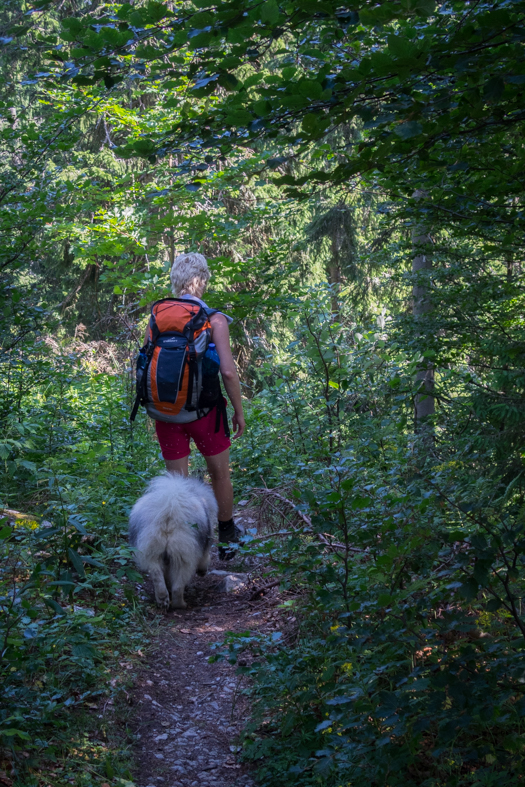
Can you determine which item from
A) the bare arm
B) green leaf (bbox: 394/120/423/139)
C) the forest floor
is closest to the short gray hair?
the bare arm

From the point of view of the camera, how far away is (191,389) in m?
4.51

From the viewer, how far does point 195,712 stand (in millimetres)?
3143

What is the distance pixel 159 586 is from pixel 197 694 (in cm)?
108

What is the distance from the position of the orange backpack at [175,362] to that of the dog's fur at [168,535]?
1.90ft

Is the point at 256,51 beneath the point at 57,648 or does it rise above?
above

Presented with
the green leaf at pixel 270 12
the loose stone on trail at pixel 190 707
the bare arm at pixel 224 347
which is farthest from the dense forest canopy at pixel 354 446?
the bare arm at pixel 224 347

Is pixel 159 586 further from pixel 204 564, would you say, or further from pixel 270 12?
pixel 270 12

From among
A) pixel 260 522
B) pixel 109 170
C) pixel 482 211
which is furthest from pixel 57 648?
pixel 109 170

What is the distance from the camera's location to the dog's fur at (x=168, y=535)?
420cm

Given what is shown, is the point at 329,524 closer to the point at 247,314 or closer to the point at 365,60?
the point at 365,60

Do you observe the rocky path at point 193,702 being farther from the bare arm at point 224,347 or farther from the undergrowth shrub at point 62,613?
the bare arm at point 224,347

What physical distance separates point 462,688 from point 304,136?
5.95ft

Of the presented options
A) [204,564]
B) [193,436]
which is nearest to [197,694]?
[204,564]

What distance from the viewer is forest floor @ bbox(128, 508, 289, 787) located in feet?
8.64
